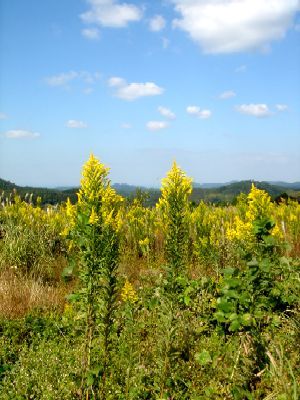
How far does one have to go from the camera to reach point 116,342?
14.5 ft

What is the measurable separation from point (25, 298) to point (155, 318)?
6.51 ft

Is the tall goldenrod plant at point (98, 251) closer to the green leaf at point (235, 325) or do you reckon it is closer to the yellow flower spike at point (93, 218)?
the yellow flower spike at point (93, 218)

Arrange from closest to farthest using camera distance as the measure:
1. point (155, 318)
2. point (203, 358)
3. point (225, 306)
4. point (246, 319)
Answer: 1. point (203, 358)
2. point (246, 319)
3. point (225, 306)
4. point (155, 318)

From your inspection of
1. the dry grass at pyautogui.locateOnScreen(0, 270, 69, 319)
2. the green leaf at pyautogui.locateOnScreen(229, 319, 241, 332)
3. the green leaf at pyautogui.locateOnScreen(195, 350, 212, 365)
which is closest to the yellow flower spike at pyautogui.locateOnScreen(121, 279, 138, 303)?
the green leaf at pyautogui.locateOnScreen(195, 350, 212, 365)

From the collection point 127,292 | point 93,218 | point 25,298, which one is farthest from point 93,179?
point 25,298

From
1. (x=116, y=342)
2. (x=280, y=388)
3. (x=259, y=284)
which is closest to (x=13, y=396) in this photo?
(x=116, y=342)

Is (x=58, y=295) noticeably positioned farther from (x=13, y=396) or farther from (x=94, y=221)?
(x=94, y=221)

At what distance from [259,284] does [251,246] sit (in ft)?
2.54

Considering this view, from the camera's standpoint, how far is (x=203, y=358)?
403cm

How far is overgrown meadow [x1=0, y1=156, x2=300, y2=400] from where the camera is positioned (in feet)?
10.5

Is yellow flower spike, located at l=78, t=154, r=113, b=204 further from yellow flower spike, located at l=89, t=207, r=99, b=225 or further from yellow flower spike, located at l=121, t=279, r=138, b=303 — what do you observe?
yellow flower spike, located at l=121, t=279, r=138, b=303

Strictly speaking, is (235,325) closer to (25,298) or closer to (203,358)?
(203,358)

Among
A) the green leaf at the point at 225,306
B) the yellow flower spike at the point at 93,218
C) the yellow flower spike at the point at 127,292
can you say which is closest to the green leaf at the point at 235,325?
the green leaf at the point at 225,306

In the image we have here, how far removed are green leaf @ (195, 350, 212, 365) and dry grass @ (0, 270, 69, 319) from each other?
2412 mm
